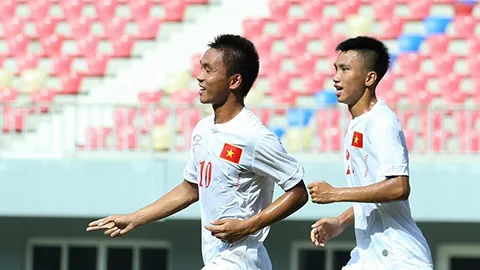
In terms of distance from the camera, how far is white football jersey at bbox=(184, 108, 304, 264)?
5133 millimetres

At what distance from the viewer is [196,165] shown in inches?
214

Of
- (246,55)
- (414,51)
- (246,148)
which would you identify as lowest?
(246,148)

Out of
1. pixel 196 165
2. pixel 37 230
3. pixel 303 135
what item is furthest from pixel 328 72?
pixel 196 165

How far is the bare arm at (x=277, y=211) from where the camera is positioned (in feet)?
16.4

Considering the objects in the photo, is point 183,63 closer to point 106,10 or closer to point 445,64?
point 106,10

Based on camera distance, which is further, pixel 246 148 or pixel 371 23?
pixel 371 23

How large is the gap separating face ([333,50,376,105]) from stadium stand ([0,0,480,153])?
547 cm

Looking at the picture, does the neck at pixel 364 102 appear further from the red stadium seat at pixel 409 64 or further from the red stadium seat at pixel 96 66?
the red stadium seat at pixel 96 66

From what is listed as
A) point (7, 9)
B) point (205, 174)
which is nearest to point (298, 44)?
point (7, 9)

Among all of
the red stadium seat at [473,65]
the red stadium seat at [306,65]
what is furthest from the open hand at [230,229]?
the red stadium seat at [473,65]

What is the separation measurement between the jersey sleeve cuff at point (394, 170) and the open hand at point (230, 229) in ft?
2.18

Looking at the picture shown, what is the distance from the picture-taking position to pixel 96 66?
44.7 feet

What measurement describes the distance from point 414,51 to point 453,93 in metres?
0.88

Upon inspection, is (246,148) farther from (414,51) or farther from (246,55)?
(414,51)
